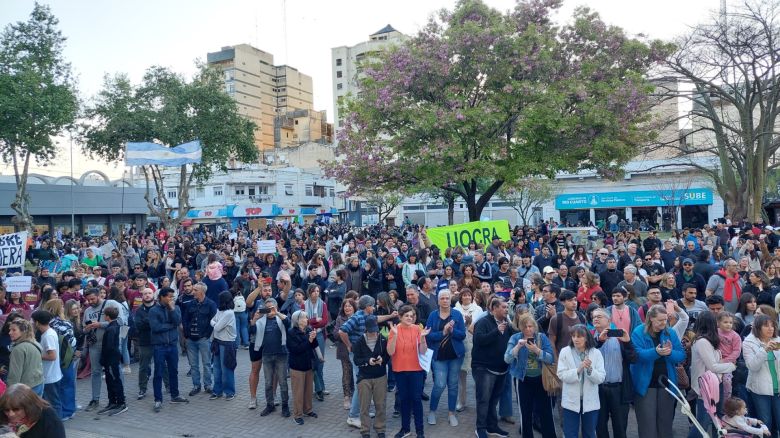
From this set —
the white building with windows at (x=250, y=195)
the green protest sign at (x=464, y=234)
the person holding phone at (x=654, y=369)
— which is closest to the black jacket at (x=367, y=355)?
the person holding phone at (x=654, y=369)

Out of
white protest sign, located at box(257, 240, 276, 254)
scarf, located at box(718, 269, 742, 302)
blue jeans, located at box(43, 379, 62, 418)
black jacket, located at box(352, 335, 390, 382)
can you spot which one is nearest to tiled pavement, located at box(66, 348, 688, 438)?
blue jeans, located at box(43, 379, 62, 418)

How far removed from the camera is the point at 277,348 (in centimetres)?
769

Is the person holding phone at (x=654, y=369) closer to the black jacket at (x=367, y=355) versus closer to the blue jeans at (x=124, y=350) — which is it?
the black jacket at (x=367, y=355)

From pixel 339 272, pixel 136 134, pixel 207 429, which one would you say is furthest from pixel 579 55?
pixel 136 134

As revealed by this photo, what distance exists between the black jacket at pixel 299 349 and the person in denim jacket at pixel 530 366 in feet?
8.61

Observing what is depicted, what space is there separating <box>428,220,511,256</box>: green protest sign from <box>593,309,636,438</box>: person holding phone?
9115 millimetres

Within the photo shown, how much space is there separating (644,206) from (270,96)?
196 feet

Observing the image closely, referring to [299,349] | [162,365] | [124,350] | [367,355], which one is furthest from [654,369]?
[124,350]

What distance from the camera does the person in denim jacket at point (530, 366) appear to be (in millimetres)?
6102

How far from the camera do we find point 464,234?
15391 mm

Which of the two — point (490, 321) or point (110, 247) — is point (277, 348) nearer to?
point (490, 321)

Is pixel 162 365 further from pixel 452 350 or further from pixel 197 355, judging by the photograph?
pixel 452 350

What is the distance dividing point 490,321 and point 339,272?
4.79 metres

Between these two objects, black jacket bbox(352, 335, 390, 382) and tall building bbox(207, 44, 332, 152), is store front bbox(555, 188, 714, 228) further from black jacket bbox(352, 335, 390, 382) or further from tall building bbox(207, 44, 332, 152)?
tall building bbox(207, 44, 332, 152)
